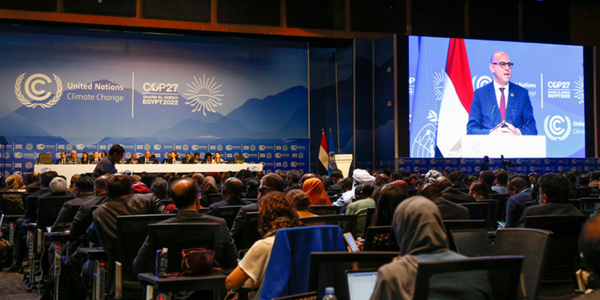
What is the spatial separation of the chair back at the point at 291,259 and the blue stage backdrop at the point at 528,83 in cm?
1442

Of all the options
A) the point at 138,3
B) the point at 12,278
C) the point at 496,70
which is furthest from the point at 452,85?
the point at 12,278

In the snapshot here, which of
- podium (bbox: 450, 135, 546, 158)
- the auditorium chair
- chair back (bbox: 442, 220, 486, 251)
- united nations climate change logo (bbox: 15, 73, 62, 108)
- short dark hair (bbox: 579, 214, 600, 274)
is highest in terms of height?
united nations climate change logo (bbox: 15, 73, 62, 108)

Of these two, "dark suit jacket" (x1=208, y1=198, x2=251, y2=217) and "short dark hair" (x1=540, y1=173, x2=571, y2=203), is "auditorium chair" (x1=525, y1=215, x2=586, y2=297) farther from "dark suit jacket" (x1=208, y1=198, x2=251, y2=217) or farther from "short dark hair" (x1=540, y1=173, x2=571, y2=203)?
"dark suit jacket" (x1=208, y1=198, x2=251, y2=217)

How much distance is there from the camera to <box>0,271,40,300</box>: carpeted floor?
564 cm

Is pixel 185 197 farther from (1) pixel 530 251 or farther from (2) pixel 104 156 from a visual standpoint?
(2) pixel 104 156

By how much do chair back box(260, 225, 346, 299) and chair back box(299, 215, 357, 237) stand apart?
863 mm

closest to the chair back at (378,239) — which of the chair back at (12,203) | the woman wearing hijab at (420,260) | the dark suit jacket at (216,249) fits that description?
the dark suit jacket at (216,249)

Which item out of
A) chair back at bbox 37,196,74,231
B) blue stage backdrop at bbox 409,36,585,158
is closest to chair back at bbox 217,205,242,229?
chair back at bbox 37,196,74,231

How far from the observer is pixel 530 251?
2.46 meters

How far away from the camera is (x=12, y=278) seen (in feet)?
22.2

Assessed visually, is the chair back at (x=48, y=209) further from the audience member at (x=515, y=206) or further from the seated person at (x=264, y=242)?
the audience member at (x=515, y=206)

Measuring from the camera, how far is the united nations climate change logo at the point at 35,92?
15969 mm

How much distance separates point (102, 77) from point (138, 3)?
240 cm

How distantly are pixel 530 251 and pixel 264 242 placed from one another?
1204mm
